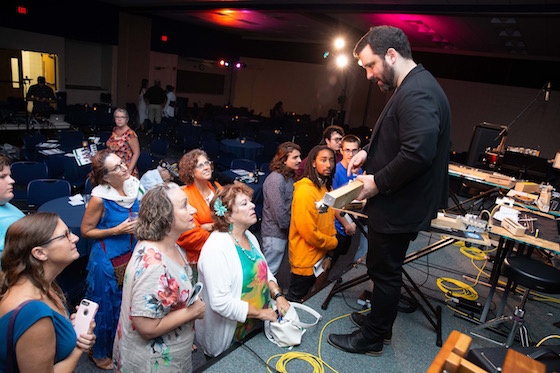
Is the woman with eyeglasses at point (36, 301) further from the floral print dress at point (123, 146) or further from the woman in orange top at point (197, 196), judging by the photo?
the floral print dress at point (123, 146)

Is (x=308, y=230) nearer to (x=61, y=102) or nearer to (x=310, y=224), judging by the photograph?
(x=310, y=224)

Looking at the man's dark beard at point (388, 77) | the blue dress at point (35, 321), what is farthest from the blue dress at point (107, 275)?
the man's dark beard at point (388, 77)

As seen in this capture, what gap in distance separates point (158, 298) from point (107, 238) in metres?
1.14

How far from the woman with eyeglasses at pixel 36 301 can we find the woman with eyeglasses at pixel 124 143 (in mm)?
3442

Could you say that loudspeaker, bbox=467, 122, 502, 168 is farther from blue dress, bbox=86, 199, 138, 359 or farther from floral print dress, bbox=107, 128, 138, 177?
blue dress, bbox=86, 199, 138, 359

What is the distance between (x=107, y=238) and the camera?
2.56m

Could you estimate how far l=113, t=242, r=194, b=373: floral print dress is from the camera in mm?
1648

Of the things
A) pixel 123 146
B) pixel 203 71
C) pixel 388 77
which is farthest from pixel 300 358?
pixel 203 71

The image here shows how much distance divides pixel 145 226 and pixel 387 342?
171cm

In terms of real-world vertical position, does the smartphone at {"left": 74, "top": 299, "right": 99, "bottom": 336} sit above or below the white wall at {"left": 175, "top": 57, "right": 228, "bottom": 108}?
below

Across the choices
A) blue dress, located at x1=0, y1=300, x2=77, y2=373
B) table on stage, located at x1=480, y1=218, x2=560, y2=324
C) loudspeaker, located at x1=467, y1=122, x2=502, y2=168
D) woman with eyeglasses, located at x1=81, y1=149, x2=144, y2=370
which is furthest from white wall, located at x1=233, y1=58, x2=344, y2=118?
blue dress, located at x1=0, y1=300, x2=77, y2=373

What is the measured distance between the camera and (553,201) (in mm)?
4301

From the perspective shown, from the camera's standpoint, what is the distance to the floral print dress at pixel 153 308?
5.41ft

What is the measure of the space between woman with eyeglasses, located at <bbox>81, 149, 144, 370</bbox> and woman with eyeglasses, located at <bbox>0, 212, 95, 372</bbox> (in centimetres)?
91
